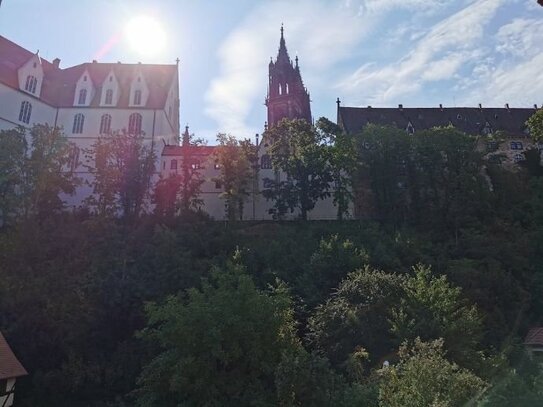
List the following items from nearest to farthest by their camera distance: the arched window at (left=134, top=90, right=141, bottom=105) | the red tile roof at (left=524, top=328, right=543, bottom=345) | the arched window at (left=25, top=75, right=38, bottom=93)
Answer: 1. the red tile roof at (left=524, top=328, right=543, bottom=345)
2. the arched window at (left=25, top=75, right=38, bottom=93)
3. the arched window at (left=134, top=90, right=141, bottom=105)

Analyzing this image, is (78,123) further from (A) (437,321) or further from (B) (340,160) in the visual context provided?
(A) (437,321)

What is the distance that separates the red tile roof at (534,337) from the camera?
20875 millimetres

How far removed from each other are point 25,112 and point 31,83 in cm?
274

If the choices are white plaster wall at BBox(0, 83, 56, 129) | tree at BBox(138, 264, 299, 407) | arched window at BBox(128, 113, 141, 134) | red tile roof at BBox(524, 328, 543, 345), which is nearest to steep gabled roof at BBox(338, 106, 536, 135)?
arched window at BBox(128, 113, 141, 134)

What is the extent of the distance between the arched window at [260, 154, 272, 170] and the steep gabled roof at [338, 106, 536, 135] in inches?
404

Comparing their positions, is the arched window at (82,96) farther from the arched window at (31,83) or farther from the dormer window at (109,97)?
the arched window at (31,83)

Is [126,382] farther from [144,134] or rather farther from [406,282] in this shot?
[144,134]

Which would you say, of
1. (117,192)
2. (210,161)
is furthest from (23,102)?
(210,161)

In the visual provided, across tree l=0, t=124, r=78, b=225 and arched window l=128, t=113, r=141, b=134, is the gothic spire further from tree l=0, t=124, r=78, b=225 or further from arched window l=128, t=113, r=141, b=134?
tree l=0, t=124, r=78, b=225

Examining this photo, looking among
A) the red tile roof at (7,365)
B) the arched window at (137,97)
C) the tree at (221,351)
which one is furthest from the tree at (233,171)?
the tree at (221,351)

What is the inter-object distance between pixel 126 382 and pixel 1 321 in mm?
6919

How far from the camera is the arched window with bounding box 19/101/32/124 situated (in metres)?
39.4

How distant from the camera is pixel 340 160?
35.3 meters

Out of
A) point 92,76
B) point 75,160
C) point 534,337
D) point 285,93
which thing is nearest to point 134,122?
point 75,160
